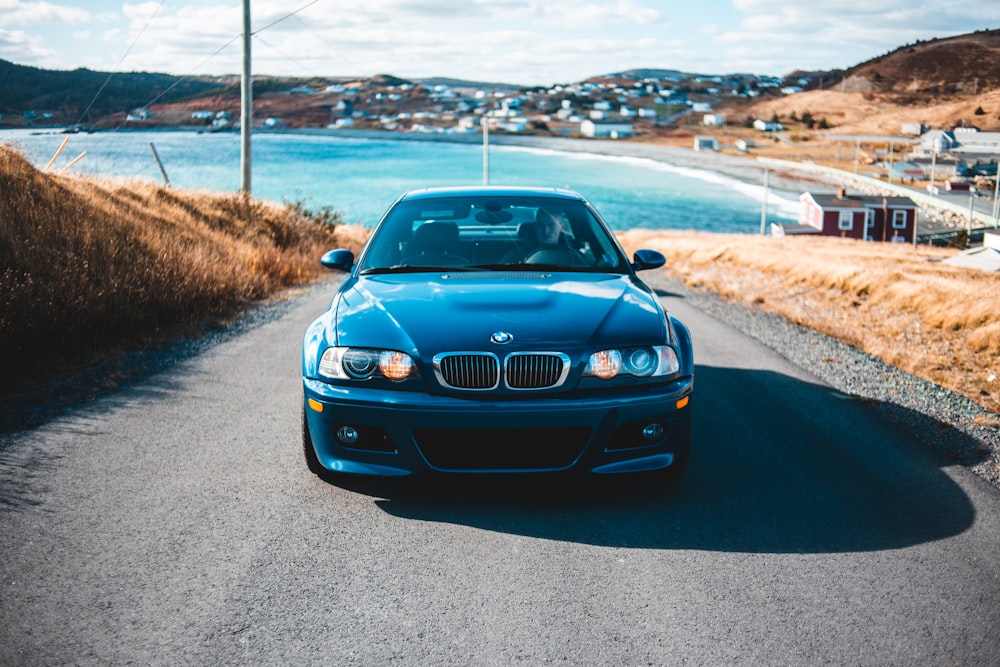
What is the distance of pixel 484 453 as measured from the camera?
13.1 ft

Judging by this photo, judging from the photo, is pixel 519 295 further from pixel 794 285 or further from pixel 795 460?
pixel 794 285

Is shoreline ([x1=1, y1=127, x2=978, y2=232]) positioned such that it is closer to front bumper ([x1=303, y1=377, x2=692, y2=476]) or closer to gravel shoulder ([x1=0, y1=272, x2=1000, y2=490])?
gravel shoulder ([x1=0, y1=272, x2=1000, y2=490])

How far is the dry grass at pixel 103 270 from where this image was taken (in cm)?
751

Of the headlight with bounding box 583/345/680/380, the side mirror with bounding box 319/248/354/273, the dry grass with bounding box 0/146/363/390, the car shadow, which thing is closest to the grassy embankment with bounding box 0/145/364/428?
the dry grass with bounding box 0/146/363/390

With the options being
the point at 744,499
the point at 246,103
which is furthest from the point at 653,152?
the point at 744,499

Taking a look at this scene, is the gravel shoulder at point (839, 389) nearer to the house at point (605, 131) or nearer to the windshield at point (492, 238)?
the windshield at point (492, 238)

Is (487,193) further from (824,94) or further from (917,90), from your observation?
(824,94)

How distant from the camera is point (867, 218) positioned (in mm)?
77812

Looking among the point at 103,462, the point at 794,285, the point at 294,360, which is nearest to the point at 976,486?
the point at 103,462

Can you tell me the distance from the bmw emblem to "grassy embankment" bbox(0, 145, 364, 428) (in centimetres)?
432

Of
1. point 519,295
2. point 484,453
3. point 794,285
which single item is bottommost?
point 794,285

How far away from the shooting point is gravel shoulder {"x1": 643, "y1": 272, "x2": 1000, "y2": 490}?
541cm

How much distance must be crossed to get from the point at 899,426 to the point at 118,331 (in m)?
7.33

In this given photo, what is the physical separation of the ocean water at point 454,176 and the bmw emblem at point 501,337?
4936cm
